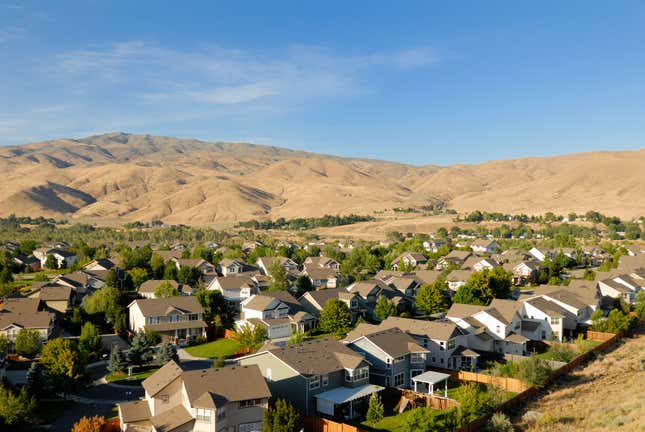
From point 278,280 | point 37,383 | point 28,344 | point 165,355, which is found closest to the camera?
point 37,383

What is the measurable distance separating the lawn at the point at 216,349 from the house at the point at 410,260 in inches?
1657

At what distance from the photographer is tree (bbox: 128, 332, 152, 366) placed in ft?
136

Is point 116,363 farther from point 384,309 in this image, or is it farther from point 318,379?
point 384,309

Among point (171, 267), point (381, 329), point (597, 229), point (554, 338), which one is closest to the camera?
point (381, 329)

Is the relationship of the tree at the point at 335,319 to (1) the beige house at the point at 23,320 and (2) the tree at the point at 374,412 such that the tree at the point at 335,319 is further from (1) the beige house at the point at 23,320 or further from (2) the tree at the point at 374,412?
(1) the beige house at the point at 23,320

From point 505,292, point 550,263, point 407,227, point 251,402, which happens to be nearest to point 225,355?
point 251,402

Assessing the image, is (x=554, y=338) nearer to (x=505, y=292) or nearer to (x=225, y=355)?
(x=505, y=292)

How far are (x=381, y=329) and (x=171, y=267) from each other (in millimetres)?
38629

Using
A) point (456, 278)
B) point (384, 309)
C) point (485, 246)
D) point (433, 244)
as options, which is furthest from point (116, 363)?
point (433, 244)

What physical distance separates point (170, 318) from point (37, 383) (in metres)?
17.9

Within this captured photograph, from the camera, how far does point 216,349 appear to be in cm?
4762

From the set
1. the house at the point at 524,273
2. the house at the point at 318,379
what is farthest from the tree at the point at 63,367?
the house at the point at 524,273

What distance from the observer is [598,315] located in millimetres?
52125

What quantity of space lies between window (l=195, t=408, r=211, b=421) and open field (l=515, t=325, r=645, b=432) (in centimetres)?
1691
